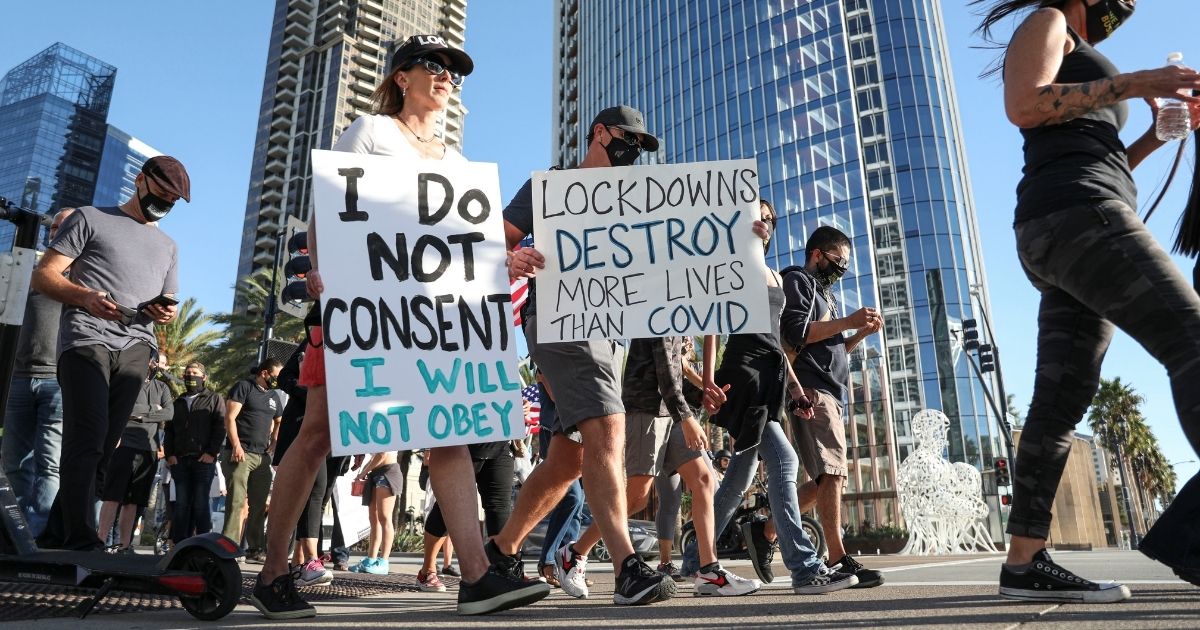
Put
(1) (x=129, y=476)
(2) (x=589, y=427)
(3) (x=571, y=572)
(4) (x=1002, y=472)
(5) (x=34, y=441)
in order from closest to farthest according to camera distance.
Answer: (2) (x=589, y=427)
(3) (x=571, y=572)
(5) (x=34, y=441)
(1) (x=129, y=476)
(4) (x=1002, y=472)

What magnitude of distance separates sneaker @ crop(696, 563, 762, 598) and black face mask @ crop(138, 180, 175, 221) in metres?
2.99

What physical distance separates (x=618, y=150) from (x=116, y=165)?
15019cm

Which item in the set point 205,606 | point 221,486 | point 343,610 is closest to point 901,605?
point 343,610

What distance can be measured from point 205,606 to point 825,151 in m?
50.9

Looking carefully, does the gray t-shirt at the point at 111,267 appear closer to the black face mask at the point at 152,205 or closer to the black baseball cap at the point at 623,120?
the black face mask at the point at 152,205

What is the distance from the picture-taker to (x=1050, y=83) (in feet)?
8.29

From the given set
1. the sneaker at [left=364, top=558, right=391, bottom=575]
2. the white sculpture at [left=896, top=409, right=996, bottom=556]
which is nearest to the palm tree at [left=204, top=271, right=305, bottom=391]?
the white sculpture at [left=896, top=409, right=996, bottom=556]

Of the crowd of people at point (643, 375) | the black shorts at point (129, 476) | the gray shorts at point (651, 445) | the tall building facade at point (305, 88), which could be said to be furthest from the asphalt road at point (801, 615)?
the tall building facade at point (305, 88)

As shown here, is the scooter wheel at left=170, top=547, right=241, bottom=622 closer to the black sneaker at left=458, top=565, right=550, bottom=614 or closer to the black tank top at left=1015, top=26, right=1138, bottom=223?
the black sneaker at left=458, top=565, right=550, bottom=614

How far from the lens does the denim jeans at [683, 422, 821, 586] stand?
3570 mm

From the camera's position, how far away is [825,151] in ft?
163

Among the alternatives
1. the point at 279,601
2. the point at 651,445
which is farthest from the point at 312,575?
the point at 279,601

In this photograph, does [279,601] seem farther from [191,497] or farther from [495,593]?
[191,497]

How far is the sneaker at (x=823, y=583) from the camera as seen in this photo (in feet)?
11.5
